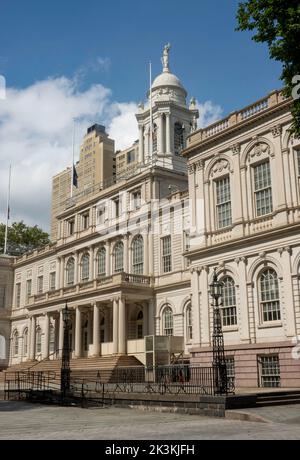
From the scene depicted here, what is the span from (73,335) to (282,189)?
27.9m

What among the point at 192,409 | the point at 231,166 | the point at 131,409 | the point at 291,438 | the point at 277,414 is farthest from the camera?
the point at 231,166

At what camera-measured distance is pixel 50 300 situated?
157 ft

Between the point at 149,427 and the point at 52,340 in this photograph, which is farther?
the point at 52,340

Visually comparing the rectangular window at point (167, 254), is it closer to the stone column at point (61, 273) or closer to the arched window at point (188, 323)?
the arched window at point (188, 323)

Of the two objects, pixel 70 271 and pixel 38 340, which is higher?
pixel 70 271

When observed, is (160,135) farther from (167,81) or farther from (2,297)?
(2,297)

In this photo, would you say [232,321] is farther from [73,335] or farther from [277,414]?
[73,335]

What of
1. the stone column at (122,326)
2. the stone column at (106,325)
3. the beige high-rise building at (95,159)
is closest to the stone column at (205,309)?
the stone column at (122,326)

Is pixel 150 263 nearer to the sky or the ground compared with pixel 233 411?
nearer to the sky

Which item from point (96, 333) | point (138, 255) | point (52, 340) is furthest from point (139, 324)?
point (52, 340)

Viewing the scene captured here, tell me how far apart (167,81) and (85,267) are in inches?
739

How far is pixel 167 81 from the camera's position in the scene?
5044 centimetres

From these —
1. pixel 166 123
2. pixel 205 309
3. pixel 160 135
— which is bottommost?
pixel 205 309

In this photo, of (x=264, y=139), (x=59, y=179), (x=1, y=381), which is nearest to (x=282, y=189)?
(x=264, y=139)
